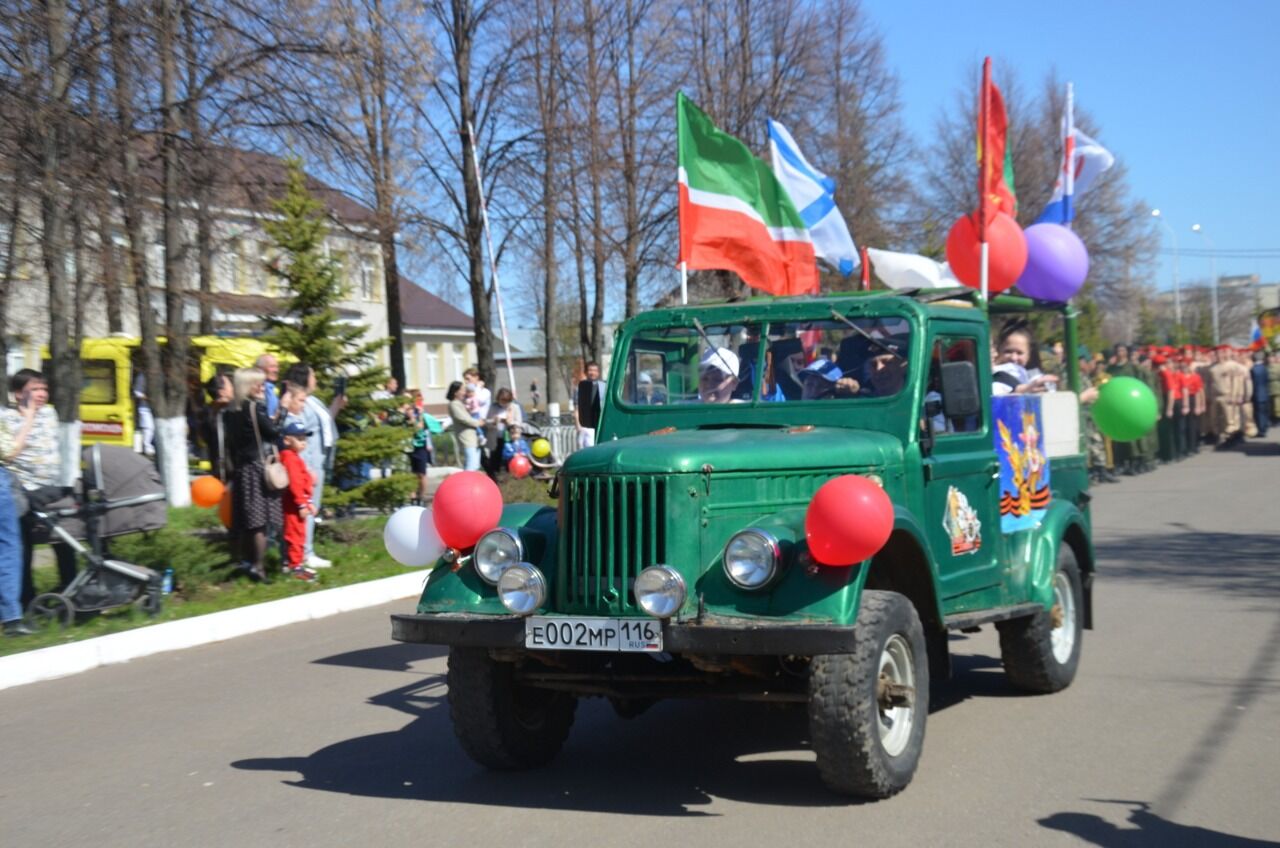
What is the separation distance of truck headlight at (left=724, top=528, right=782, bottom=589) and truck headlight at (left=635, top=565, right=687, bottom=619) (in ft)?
0.67

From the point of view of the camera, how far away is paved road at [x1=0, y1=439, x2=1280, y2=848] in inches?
208

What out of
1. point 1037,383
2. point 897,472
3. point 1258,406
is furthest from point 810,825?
point 1258,406

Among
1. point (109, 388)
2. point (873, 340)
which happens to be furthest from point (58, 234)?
point (109, 388)

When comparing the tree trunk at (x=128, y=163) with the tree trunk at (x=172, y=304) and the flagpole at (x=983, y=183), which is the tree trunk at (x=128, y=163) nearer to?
the tree trunk at (x=172, y=304)

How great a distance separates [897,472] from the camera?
6070 mm

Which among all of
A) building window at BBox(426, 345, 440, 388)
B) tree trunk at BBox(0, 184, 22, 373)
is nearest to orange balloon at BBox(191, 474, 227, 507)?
tree trunk at BBox(0, 184, 22, 373)

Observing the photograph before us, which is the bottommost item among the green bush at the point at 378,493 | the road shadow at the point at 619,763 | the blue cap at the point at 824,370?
the road shadow at the point at 619,763

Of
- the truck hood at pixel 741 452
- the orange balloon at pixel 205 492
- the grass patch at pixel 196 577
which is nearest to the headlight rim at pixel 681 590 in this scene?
the truck hood at pixel 741 452

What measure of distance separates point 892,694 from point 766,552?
34.8 inches

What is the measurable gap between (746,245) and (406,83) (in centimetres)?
792

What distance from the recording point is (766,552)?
5270mm

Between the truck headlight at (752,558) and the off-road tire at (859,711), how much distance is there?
1.27 ft

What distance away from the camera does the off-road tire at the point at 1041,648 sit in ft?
23.9

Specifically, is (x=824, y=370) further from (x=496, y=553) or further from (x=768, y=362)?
(x=496, y=553)
